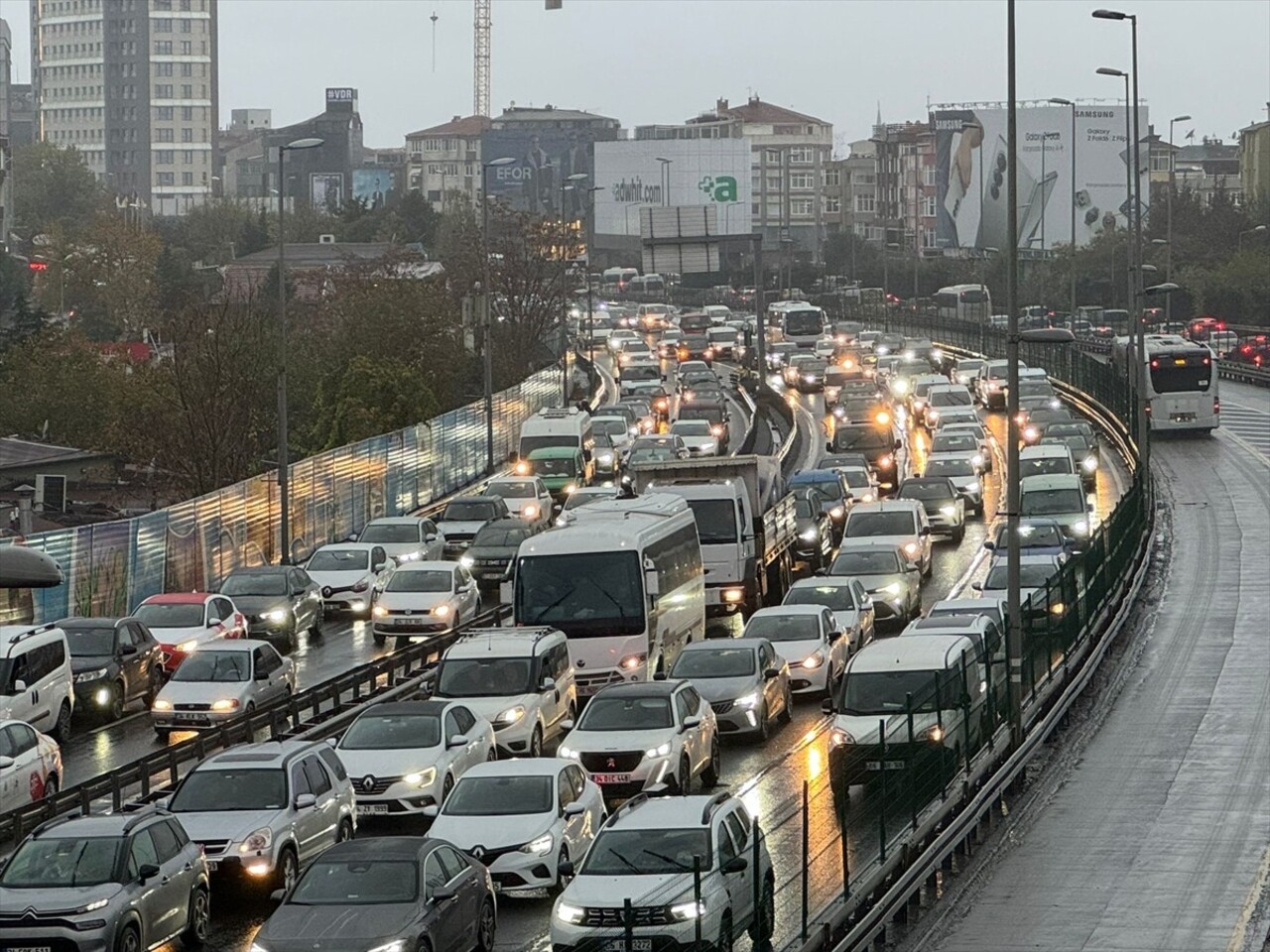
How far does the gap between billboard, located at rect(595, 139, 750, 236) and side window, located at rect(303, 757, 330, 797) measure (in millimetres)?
167520

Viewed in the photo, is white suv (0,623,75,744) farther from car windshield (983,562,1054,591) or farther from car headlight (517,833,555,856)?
car windshield (983,562,1054,591)

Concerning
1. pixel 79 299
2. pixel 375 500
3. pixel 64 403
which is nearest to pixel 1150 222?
pixel 79 299

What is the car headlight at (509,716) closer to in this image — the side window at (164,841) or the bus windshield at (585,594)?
the bus windshield at (585,594)

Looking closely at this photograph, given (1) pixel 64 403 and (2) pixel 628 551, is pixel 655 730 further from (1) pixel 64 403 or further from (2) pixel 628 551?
(1) pixel 64 403

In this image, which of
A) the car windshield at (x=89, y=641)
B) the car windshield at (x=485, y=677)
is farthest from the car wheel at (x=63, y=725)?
the car windshield at (x=485, y=677)

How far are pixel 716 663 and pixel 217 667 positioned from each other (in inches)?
261

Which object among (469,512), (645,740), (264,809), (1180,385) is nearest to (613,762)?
(645,740)

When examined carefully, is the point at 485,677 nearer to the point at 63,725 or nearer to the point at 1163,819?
the point at 63,725

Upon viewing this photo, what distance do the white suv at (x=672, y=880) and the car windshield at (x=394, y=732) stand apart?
5.32 m

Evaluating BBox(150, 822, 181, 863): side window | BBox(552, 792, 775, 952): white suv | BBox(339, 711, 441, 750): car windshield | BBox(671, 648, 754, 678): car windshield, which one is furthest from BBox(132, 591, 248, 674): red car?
BBox(552, 792, 775, 952): white suv

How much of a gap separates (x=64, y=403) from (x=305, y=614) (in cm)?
3792

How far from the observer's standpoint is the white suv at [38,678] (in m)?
29.1

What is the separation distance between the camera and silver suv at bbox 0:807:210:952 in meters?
18.2

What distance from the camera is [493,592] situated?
146ft
